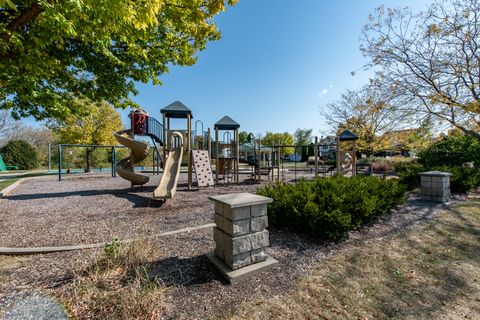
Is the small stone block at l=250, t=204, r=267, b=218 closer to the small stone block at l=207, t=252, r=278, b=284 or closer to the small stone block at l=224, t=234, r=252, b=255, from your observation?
the small stone block at l=224, t=234, r=252, b=255

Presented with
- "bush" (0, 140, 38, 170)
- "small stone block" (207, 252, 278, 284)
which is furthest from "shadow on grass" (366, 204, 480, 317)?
"bush" (0, 140, 38, 170)

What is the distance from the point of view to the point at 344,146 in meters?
21.3

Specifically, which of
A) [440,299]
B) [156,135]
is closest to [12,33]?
[440,299]

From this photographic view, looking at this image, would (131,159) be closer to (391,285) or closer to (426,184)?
(391,285)

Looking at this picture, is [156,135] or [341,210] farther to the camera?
[156,135]

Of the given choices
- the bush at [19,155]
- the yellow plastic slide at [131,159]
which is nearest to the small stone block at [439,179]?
the yellow plastic slide at [131,159]

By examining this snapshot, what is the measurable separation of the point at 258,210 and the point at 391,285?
1.65 m

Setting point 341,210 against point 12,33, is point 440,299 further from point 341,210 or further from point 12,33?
point 12,33

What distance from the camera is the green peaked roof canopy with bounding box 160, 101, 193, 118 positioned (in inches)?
342

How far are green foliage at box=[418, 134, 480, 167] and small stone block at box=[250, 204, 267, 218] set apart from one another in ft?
40.0

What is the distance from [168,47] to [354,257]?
788cm

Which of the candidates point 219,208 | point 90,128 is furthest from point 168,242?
point 90,128

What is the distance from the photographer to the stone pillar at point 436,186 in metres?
5.86

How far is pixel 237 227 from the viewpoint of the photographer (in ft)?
8.00
